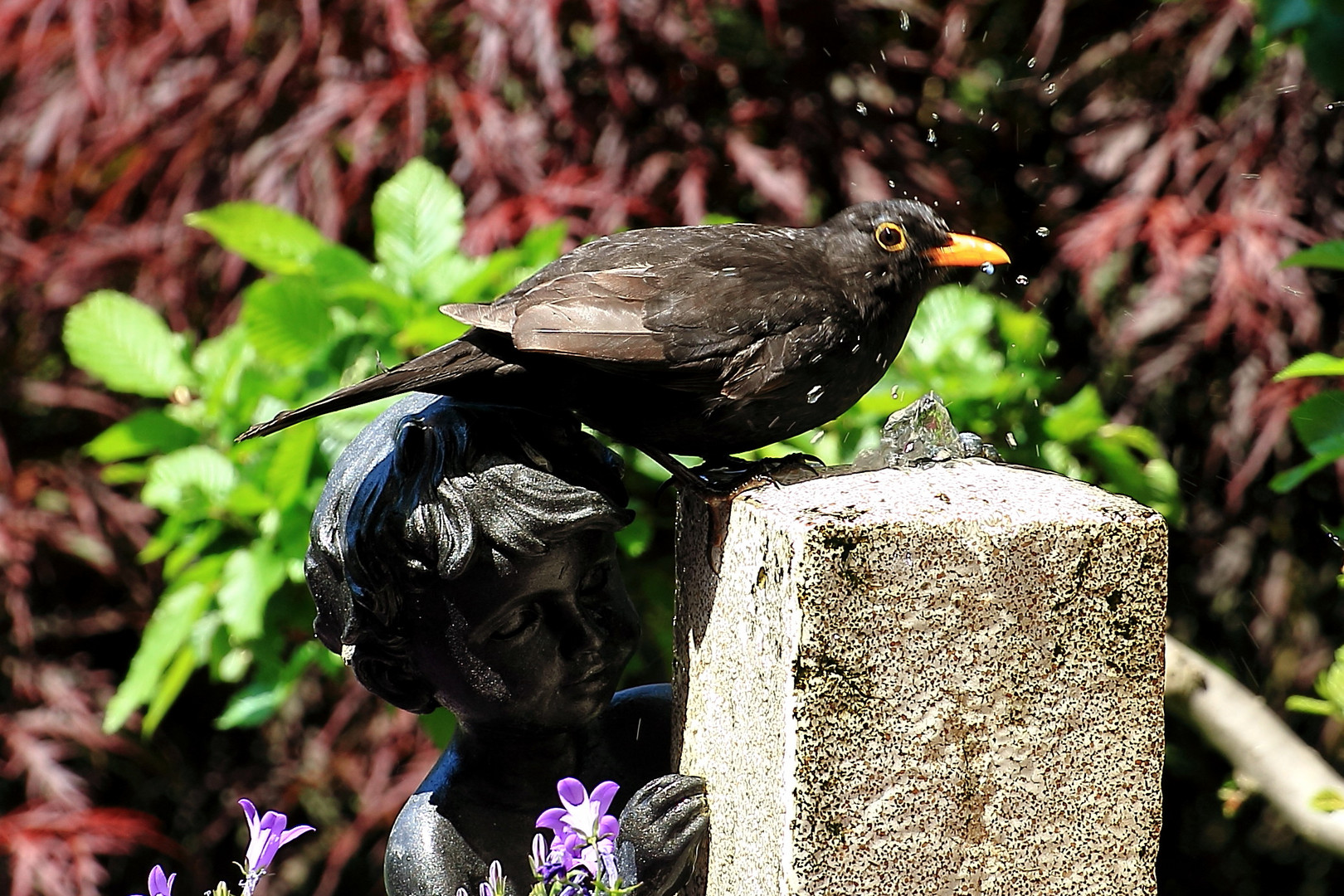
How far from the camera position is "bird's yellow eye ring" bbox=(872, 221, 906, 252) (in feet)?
4.61

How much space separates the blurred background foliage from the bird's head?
0.73m

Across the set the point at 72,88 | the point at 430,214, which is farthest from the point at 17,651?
the point at 430,214

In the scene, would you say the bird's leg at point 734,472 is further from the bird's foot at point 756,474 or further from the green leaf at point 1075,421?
the green leaf at point 1075,421

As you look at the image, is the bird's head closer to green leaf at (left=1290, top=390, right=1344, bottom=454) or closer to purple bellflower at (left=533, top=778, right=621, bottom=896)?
green leaf at (left=1290, top=390, right=1344, bottom=454)

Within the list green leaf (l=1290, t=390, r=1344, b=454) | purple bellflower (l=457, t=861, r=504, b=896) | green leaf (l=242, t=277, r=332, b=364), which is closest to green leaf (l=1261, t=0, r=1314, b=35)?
green leaf (l=1290, t=390, r=1344, b=454)

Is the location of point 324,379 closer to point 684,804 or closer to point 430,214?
point 430,214

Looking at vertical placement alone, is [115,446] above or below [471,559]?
below

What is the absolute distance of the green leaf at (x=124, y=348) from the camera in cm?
229

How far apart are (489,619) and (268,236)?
1143 mm

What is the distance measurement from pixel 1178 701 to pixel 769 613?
4.94 ft

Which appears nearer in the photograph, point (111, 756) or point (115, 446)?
point (115, 446)

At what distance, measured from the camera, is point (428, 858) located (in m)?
1.45

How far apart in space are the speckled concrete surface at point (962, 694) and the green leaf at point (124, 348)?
1483mm

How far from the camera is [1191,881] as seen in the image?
10.6 feet
